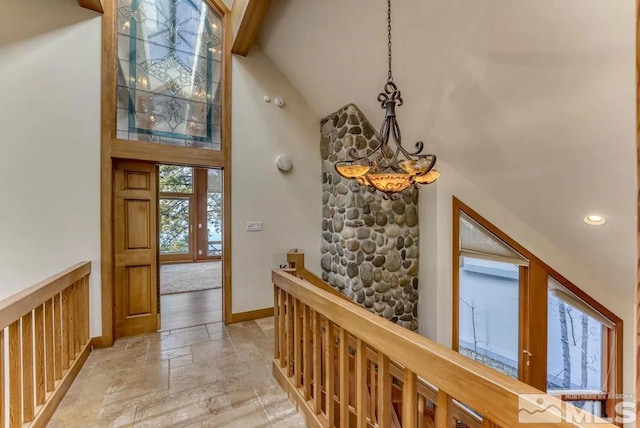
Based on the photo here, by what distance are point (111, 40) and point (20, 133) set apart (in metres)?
1.26

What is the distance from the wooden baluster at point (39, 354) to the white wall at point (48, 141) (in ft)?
3.37

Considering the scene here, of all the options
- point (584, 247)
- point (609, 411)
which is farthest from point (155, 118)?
point (609, 411)

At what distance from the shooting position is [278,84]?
154 inches

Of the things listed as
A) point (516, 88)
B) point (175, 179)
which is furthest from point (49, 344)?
point (175, 179)

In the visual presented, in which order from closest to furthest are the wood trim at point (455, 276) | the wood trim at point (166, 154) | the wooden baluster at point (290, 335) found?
the wooden baluster at point (290, 335)
the wood trim at point (166, 154)
the wood trim at point (455, 276)

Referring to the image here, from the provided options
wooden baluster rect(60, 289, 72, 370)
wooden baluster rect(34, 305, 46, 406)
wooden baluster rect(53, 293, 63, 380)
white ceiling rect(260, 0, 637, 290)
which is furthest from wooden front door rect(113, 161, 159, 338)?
white ceiling rect(260, 0, 637, 290)

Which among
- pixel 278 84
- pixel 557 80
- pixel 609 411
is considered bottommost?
pixel 609 411

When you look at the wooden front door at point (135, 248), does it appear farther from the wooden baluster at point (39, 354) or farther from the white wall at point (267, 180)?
the wooden baluster at point (39, 354)

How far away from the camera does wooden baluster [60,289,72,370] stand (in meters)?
2.24

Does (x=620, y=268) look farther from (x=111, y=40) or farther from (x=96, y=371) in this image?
(x=111, y=40)

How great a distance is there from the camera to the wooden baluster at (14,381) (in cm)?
155

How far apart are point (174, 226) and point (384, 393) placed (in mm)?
8188

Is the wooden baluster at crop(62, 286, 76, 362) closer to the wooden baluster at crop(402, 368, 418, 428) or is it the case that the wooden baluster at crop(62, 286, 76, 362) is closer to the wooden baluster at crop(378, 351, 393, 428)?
the wooden baluster at crop(378, 351, 393, 428)

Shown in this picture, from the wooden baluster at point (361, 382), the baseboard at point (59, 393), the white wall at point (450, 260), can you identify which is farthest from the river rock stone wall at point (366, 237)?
the baseboard at point (59, 393)
